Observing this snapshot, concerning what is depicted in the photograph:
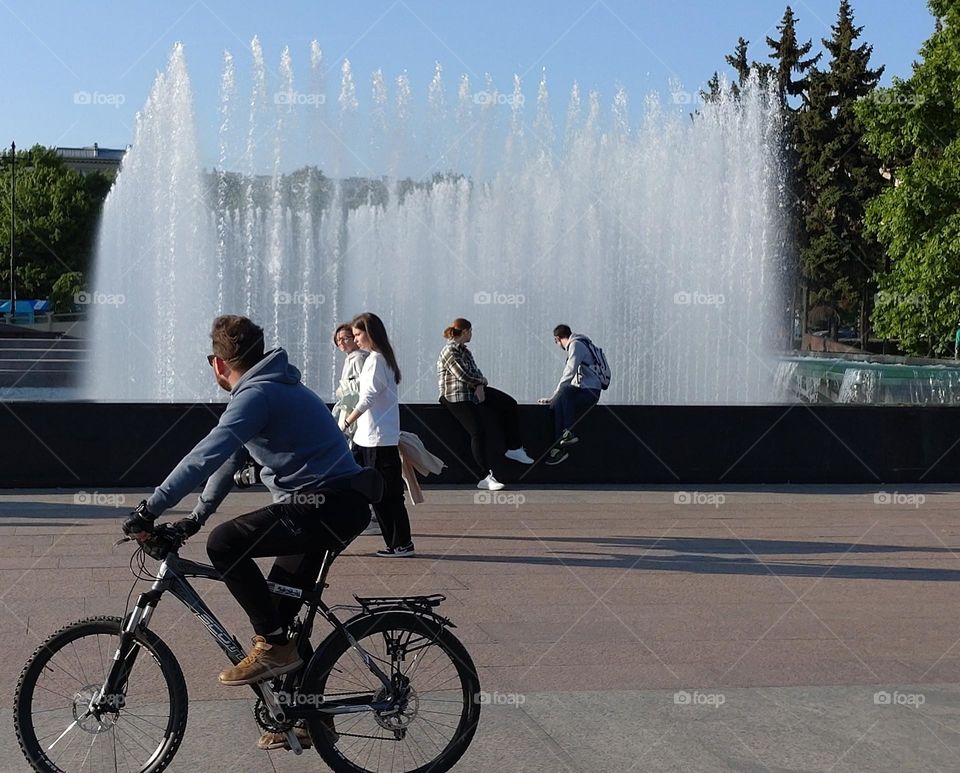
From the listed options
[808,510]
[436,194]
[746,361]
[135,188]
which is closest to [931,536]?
[808,510]

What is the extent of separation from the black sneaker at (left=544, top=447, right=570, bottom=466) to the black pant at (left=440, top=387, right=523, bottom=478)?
0.35 metres

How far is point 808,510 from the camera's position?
1234cm

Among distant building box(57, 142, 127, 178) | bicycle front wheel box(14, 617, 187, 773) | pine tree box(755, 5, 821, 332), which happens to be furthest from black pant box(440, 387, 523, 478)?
distant building box(57, 142, 127, 178)

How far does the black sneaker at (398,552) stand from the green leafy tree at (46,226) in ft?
250

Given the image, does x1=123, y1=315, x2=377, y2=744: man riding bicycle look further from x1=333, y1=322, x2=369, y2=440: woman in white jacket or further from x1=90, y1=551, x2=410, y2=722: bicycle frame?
x1=333, y1=322, x2=369, y2=440: woman in white jacket

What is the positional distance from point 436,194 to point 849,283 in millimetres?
37529

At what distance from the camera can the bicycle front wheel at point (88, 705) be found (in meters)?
4.31

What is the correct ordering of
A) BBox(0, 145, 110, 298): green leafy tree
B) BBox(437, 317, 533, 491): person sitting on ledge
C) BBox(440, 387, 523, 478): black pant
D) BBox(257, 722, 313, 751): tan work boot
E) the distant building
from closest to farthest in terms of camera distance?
BBox(257, 722, 313, 751): tan work boot
BBox(437, 317, 533, 491): person sitting on ledge
BBox(440, 387, 523, 478): black pant
BBox(0, 145, 110, 298): green leafy tree
the distant building

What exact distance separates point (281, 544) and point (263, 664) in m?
0.40

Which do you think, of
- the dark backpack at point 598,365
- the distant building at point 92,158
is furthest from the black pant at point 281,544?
the distant building at point 92,158

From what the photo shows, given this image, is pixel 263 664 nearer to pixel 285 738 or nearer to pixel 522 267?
pixel 285 738

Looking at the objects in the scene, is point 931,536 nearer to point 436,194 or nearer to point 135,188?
point 436,194

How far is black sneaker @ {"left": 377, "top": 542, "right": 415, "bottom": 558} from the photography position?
9.35 metres

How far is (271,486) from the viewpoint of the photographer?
4617mm
